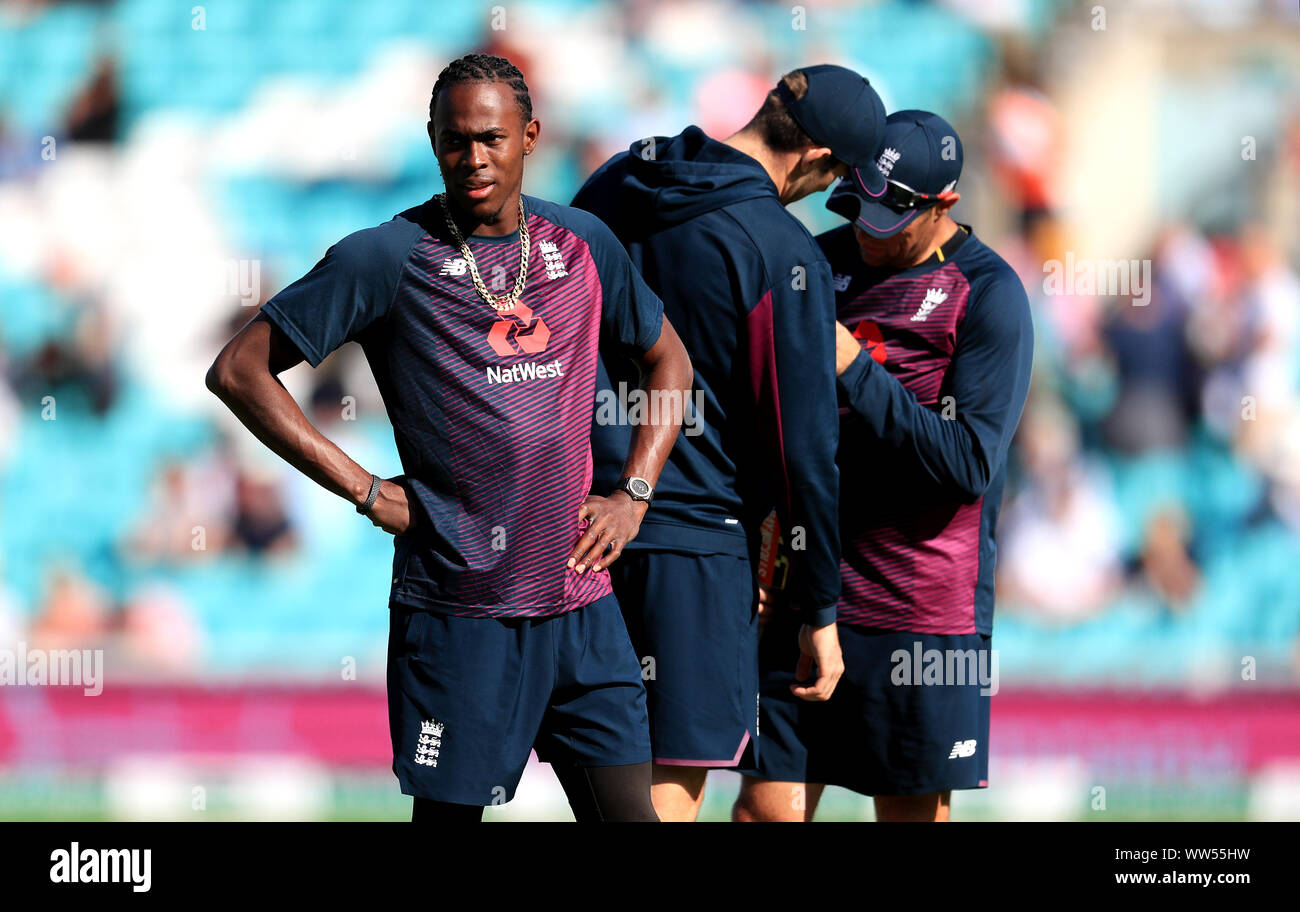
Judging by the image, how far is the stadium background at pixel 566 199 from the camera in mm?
6887

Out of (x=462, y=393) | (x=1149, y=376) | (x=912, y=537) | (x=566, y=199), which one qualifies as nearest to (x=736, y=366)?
(x=912, y=537)

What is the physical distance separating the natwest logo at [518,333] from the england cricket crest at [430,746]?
0.66 metres

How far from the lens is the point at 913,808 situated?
3.75 meters

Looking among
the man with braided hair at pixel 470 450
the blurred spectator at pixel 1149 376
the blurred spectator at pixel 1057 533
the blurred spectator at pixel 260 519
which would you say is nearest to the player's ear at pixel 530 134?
the man with braided hair at pixel 470 450

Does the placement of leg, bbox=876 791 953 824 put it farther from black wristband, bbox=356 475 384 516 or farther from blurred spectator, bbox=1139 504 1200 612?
blurred spectator, bbox=1139 504 1200 612

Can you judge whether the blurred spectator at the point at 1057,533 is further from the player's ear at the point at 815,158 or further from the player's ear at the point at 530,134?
the player's ear at the point at 530,134

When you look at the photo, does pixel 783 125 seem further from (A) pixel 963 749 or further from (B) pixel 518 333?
(A) pixel 963 749

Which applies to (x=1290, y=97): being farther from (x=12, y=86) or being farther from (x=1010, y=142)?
(x=12, y=86)

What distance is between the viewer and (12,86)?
23.7 feet

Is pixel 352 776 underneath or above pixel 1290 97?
underneath

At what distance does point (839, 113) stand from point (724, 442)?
76 centimetres
